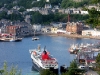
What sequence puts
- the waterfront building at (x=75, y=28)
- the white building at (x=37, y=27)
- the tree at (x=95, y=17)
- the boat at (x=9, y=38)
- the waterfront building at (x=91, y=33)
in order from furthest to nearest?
the white building at (x=37, y=27)
the waterfront building at (x=75, y=28)
the waterfront building at (x=91, y=33)
the boat at (x=9, y=38)
the tree at (x=95, y=17)

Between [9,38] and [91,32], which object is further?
[91,32]

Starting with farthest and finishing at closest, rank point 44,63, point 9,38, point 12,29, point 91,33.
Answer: point 12,29, point 91,33, point 9,38, point 44,63

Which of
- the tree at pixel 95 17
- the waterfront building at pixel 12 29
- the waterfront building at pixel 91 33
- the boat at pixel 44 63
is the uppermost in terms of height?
the tree at pixel 95 17

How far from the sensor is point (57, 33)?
1631 cm

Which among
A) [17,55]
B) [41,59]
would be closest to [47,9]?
[17,55]

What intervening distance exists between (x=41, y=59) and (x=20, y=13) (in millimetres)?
13005

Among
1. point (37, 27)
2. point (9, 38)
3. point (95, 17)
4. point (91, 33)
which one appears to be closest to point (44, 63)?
point (95, 17)

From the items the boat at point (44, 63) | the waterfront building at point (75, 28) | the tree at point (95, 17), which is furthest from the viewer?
the waterfront building at point (75, 28)

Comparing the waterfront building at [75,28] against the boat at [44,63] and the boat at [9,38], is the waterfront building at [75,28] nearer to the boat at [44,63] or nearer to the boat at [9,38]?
the boat at [9,38]

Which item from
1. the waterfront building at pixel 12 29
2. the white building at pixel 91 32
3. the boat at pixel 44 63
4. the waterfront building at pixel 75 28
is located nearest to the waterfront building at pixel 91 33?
the white building at pixel 91 32

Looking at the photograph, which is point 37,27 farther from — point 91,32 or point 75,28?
point 91,32

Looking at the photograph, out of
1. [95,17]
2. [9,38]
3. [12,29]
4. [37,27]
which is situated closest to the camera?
[95,17]

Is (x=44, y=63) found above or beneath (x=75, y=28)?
above

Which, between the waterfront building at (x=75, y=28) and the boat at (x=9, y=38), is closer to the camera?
the boat at (x=9, y=38)
